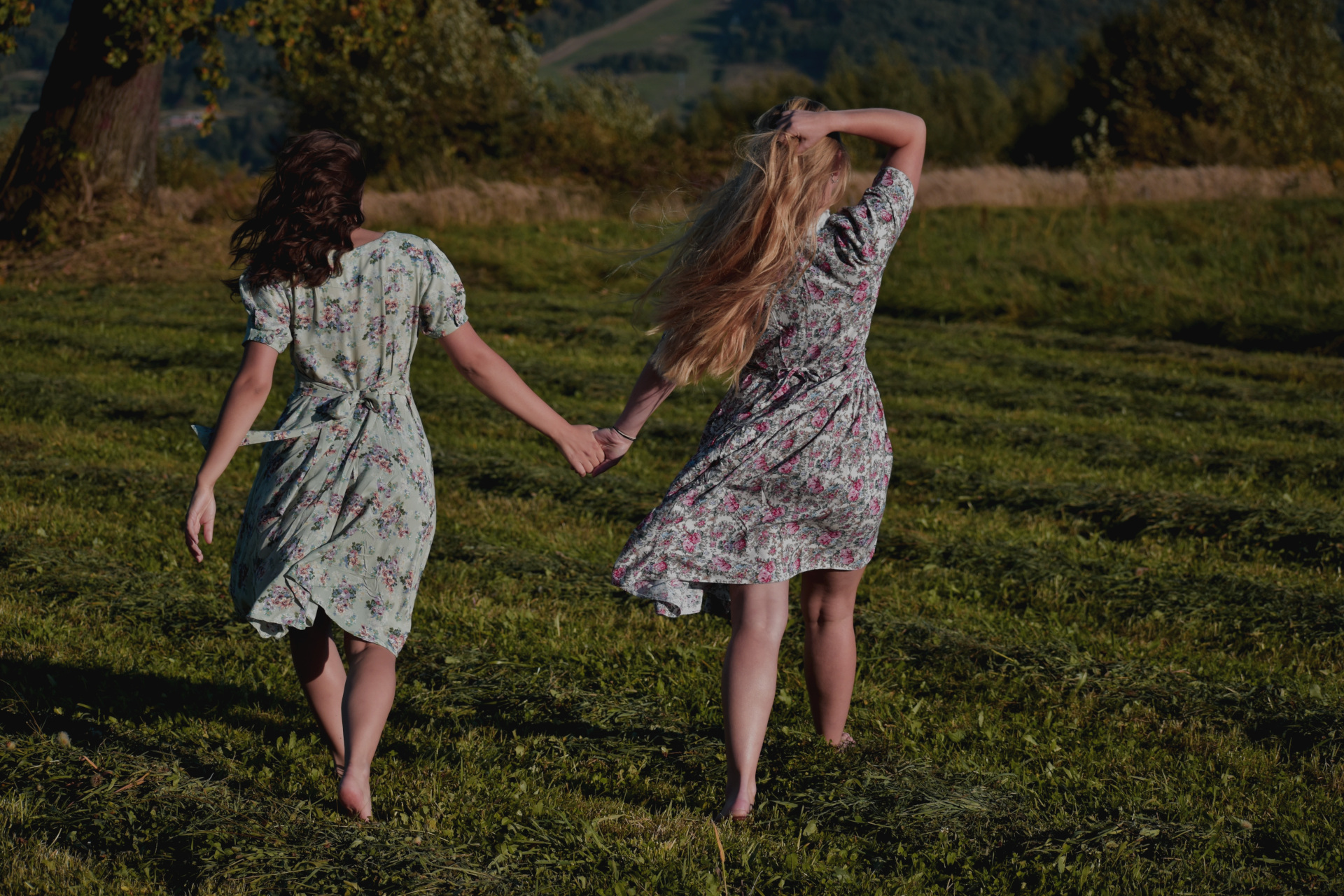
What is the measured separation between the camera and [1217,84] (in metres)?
29.2

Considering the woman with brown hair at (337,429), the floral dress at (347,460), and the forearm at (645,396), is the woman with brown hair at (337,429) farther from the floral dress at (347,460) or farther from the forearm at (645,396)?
the forearm at (645,396)

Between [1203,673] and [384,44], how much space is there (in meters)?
16.1

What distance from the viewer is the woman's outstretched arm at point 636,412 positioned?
367cm

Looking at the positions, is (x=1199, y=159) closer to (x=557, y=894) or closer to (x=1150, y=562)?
(x=1150, y=562)

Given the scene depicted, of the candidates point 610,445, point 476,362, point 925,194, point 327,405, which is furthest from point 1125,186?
point 327,405

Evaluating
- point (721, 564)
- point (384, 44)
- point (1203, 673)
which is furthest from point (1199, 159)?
point (721, 564)

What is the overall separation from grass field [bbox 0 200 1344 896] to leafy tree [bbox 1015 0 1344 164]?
1757 cm

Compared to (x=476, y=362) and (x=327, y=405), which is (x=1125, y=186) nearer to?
(x=476, y=362)

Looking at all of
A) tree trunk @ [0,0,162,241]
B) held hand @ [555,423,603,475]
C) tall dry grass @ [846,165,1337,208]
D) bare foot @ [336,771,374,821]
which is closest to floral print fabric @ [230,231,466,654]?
bare foot @ [336,771,374,821]

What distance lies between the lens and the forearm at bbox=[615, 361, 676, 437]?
367 centimetres

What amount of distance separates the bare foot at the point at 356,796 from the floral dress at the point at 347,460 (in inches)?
15.0

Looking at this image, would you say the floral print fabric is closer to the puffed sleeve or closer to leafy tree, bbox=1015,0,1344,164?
the puffed sleeve

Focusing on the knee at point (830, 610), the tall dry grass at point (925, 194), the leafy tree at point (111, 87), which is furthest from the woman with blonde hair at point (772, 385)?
the tall dry grass at point (925, 194)

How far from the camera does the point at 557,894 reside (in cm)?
303
